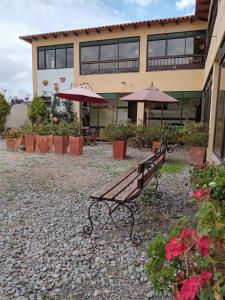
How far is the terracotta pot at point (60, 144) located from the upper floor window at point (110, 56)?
721cm

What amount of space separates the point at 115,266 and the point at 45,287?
0.72m

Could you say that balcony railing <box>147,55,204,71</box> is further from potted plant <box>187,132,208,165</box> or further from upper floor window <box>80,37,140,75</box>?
potted plant <box>187,132,208,165</box>

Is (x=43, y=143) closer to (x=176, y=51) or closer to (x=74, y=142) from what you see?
(x=74, y=142)

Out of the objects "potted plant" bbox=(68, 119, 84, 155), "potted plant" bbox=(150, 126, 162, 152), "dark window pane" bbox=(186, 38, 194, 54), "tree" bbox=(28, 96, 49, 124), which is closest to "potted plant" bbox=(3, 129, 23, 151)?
"potted plant" bbox=(68, 119, 84, 155)

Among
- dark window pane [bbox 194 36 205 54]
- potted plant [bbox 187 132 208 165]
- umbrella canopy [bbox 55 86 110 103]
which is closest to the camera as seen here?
potted plant [bbox 187 132 208 165]

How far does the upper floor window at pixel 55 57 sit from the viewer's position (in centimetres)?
1628

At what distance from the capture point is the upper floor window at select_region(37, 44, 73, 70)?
16281 mm

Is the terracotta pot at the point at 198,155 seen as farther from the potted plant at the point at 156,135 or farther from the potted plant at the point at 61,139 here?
the potted plant at the point at 61,139

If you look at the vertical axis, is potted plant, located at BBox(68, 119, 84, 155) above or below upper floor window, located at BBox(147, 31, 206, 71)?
below

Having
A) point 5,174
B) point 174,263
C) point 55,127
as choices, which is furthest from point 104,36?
point 174,263

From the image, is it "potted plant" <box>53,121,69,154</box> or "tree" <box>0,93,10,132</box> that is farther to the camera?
"tree" <box>0,93,10,132</box>

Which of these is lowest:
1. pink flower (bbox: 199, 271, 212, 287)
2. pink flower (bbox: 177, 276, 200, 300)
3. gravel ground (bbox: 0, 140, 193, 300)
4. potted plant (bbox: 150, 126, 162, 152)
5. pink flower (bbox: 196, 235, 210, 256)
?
gravel ground (bbox: 0, 140, 193, 300)

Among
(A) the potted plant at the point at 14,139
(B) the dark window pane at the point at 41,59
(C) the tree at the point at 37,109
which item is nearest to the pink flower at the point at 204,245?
(A) the potted plant at the point at 14,139

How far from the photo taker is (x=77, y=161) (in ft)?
27.3
